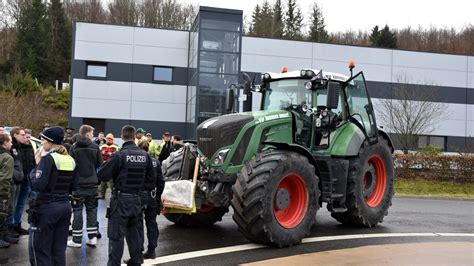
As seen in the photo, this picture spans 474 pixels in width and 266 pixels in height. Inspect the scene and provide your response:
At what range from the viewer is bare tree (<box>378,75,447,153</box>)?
27797 millimetres

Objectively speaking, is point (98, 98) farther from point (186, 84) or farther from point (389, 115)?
point (389, 115)

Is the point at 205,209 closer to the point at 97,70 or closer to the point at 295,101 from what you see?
the point at 295,101

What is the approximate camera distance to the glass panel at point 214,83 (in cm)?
2553

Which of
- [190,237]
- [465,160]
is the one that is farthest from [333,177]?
[465,160]

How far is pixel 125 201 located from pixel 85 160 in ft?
6.91

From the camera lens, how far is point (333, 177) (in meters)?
8.64

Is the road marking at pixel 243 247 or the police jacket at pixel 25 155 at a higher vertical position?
the police jacket at pixel 25 155

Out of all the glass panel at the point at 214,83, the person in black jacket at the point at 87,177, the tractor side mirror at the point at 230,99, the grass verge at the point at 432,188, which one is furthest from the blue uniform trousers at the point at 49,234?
the glass panel at the point at 214,83

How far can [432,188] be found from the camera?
1931 cm

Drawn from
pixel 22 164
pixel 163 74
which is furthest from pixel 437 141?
pixel 22 164

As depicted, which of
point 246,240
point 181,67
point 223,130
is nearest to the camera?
point 223,130

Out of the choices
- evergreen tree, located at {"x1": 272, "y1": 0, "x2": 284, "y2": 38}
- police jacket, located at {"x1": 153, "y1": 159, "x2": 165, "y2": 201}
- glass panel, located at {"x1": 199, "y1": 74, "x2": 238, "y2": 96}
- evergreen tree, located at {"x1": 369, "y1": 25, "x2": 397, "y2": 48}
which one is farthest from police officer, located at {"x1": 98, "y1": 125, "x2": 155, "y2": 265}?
evergreen tree, located at {"x1": 369, "y1": 25, "x2": 397, "y2": 48}

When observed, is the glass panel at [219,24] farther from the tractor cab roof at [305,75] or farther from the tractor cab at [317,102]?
the tractor cab roof at [305,75]

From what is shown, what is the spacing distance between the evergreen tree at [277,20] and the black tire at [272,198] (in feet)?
141
